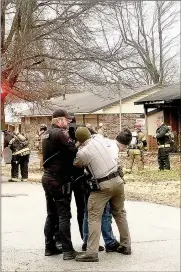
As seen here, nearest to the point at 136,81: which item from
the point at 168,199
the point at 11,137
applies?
the point at 168,199

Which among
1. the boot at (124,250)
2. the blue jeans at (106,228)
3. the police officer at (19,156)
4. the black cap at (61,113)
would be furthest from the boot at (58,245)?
the police officer at (19,156)

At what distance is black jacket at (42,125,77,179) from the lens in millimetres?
3635

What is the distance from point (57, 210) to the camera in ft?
13.0

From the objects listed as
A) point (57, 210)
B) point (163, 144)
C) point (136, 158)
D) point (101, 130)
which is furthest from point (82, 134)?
point (163, 144)

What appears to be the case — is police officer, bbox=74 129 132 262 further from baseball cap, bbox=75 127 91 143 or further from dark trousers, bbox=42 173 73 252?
dark trousers, bbox=42 173 73 252

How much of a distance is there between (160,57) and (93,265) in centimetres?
155

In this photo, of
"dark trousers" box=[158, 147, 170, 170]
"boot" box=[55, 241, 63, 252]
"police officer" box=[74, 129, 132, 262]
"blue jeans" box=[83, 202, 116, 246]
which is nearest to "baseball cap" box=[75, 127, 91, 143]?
"police officer" box=[74, 129, 132, 262]

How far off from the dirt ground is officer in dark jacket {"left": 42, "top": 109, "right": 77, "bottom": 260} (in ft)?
6.47

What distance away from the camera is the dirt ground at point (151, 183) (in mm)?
7312

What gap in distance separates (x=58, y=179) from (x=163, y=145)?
7141mm

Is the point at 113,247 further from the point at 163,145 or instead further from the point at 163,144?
the point at 163,145

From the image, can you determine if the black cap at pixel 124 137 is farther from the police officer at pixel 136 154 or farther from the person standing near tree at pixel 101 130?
the police officer at pixel 136 154

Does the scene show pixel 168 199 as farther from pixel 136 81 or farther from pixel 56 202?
Result: pixel 136 81

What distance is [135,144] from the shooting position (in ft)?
34.3
